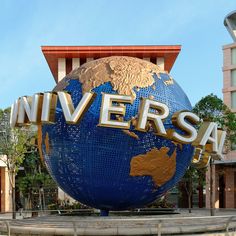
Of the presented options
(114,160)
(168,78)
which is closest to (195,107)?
(168,78)

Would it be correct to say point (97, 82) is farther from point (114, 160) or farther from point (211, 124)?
point (211, 124)

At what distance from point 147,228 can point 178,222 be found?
1.73 m

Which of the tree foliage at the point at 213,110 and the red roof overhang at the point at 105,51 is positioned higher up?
the red roof overhang at the point at 105,51

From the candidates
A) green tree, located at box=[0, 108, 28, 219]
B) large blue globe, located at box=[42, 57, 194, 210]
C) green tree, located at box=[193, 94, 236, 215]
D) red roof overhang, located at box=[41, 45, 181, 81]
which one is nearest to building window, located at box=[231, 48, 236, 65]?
red roof overhang, located at box=[41, 45, 181, 81]

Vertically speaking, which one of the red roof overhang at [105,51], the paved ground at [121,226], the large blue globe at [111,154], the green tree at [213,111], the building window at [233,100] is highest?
the red roof overhang at [105,51]

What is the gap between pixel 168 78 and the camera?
16766 millimetres

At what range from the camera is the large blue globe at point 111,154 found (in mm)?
14922

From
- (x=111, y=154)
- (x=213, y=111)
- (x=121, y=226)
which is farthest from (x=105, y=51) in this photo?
(x=121, y=226)

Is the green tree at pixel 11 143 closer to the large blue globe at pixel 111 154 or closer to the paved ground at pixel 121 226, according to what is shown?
the large blue globe at pixel 111 154

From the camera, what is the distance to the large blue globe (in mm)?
14922

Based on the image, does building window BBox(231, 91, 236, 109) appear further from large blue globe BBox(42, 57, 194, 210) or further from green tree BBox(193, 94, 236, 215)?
large blue globe BBox(42, 57, 194, 210)

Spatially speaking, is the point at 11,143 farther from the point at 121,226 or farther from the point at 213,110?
the point at 121,226

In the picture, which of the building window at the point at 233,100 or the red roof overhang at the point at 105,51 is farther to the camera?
the building window at the point at 233,100

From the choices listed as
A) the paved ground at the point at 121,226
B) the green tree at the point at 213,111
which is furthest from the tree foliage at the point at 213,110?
the paved ground at the point at 121,226
